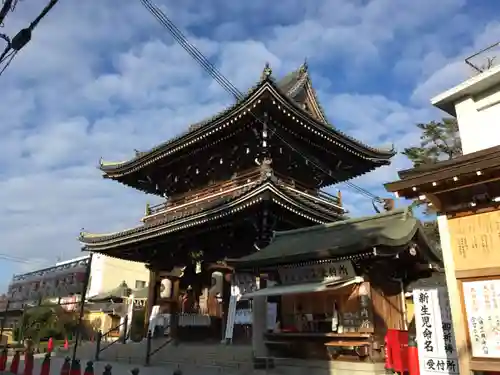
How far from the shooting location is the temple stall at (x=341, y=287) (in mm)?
12766

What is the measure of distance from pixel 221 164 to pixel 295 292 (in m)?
9.78

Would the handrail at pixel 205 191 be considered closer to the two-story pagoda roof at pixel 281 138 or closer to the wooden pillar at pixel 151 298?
the two-story pagoda roof at pixel 281 138

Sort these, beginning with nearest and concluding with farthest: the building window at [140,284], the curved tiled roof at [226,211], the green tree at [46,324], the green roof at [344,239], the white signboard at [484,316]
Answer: the white signboard at [484,316]
the green roof at [344,239]
the curved tiled roof at [226,211]
the green tree at [46,324]
the building window at [140,284]

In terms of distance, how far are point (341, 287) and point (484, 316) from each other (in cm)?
551

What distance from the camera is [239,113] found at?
18.5 m

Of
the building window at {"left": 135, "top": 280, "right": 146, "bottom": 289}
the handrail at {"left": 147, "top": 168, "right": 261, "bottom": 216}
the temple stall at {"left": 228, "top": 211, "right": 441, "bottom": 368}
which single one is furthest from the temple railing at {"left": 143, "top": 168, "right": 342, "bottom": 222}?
the building window at {"left": 135, "top": 280, "right": 146, "bottom": 289}

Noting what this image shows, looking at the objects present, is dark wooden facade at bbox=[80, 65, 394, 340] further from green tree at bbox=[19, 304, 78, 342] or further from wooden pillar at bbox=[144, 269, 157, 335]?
green tree at bbox=[19, 304, 78, 342]

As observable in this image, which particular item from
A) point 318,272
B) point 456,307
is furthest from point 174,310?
point 456,307

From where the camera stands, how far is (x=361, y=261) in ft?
42.8

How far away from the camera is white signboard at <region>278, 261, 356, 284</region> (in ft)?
44.1

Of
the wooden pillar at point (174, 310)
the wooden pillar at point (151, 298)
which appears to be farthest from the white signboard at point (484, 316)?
the wooden pillar at point (151, 298)

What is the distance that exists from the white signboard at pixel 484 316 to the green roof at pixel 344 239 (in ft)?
12.6

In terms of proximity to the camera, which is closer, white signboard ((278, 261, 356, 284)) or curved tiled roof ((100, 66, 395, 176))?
white signboard ((278, 261, 356, 284))

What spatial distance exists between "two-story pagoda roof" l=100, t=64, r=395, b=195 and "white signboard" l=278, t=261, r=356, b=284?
6.85 meters
